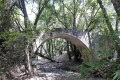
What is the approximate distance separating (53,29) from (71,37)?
149 cm

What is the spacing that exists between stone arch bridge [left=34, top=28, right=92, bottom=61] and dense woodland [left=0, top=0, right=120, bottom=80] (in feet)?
0.53

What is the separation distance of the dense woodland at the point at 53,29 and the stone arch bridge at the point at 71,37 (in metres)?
0.16

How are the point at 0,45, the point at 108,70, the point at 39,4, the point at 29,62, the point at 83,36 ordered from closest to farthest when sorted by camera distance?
the point at 108,70 → the point at 0,45 → the point at 29,62 → the point at 39,4 → the point at 83,36

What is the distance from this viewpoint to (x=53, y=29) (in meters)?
9.70

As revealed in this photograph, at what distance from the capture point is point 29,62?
24.0 ft

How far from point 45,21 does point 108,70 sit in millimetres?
8069

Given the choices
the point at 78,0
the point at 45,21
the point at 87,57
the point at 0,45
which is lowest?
the point at 87,57

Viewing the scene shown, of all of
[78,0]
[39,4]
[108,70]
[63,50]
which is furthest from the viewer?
[63,50]

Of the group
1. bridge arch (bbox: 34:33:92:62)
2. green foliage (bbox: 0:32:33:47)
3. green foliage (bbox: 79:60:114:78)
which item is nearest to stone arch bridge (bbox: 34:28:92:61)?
bridge arch (bbox: 34:33:92:62)

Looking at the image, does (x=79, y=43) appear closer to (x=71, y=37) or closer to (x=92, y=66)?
(x=71, y=37)

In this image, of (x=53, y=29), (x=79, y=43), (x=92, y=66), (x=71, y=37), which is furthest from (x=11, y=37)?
(x=79, y=43)

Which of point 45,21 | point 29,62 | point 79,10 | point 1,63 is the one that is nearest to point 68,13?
point 79,10

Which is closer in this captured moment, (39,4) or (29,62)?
(29,62)

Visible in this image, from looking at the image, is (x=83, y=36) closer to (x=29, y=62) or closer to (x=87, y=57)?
(x=87, y=57)
